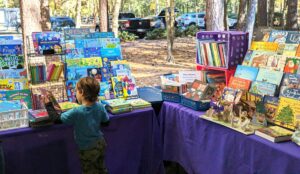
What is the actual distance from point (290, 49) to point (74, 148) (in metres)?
1.94

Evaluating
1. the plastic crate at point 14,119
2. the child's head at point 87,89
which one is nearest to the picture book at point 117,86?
the child's head at point 87,89

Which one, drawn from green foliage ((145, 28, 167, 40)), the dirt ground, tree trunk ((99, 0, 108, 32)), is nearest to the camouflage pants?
the dirt ground

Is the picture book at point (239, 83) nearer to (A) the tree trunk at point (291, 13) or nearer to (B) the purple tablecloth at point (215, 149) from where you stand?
(B) the purple tablecloth at point (215, 149)

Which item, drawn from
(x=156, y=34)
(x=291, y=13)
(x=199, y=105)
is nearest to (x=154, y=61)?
(x=291, y=13)

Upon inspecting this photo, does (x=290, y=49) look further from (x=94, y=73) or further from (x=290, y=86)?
(x=94, y=73)

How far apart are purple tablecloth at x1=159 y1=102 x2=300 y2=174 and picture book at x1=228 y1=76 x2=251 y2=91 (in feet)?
1.22

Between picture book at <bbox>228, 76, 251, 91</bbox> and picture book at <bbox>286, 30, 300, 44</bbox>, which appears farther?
picture book at <bbox>228, 76, 251, 91</bbox>

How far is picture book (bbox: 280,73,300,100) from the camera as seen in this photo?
7.84ft

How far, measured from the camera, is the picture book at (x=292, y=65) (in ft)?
8.39

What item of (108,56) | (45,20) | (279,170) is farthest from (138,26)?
(279,170)

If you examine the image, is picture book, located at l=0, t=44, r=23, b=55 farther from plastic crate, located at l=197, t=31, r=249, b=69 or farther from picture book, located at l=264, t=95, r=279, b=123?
picture book, located at l=264, t=95, r=279, b=123

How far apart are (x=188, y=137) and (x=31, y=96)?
4.66 ft

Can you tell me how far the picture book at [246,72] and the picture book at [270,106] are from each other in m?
0.27

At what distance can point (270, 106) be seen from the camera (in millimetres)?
2553
